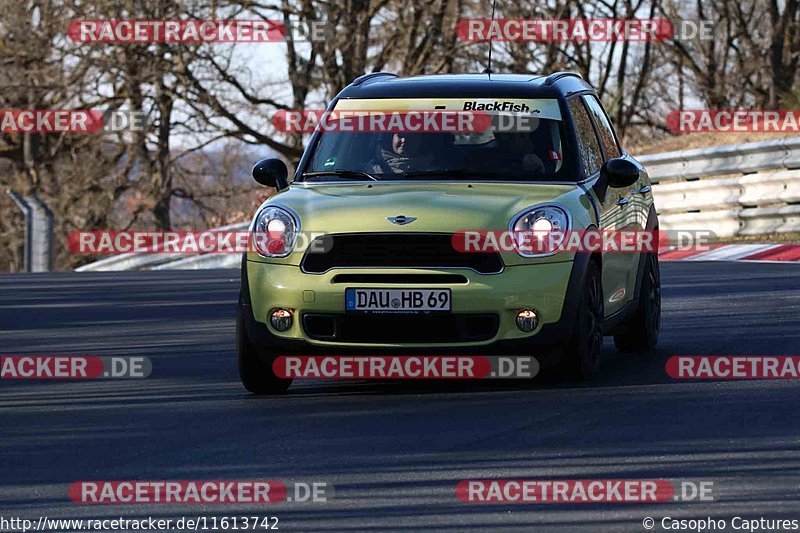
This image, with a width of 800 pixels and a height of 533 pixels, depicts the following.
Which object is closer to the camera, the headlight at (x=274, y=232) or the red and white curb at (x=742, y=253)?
the headlight at (x=274, y=232)

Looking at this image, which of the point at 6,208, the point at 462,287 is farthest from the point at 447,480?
the point at 6,208

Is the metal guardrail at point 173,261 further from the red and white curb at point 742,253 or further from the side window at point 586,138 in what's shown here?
the side window at point 586,138

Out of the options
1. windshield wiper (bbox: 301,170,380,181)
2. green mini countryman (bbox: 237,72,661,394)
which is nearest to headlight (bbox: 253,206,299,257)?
green mini countryman (bbox: 237,72,661,394)

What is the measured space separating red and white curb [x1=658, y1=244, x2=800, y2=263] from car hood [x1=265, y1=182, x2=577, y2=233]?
34.7ft

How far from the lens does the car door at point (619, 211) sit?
9.88 m

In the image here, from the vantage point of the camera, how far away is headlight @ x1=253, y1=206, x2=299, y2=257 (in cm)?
897

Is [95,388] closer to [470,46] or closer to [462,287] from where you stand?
[462,287]

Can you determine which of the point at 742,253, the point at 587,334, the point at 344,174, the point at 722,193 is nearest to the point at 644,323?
the point at 587,334

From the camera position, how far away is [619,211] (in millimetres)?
10180

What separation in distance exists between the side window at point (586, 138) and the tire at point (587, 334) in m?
0.90

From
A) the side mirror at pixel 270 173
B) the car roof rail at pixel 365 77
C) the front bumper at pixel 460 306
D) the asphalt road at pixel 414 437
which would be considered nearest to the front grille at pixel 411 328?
the front bumper at pixel 460 306

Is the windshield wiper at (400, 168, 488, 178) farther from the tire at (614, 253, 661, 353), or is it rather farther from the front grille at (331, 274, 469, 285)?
the tire at (614, 253, 661, 353)

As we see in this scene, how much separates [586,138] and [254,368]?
2449 millimetres

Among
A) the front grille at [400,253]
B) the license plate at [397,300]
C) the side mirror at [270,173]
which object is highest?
the side mirror at [270,173]
